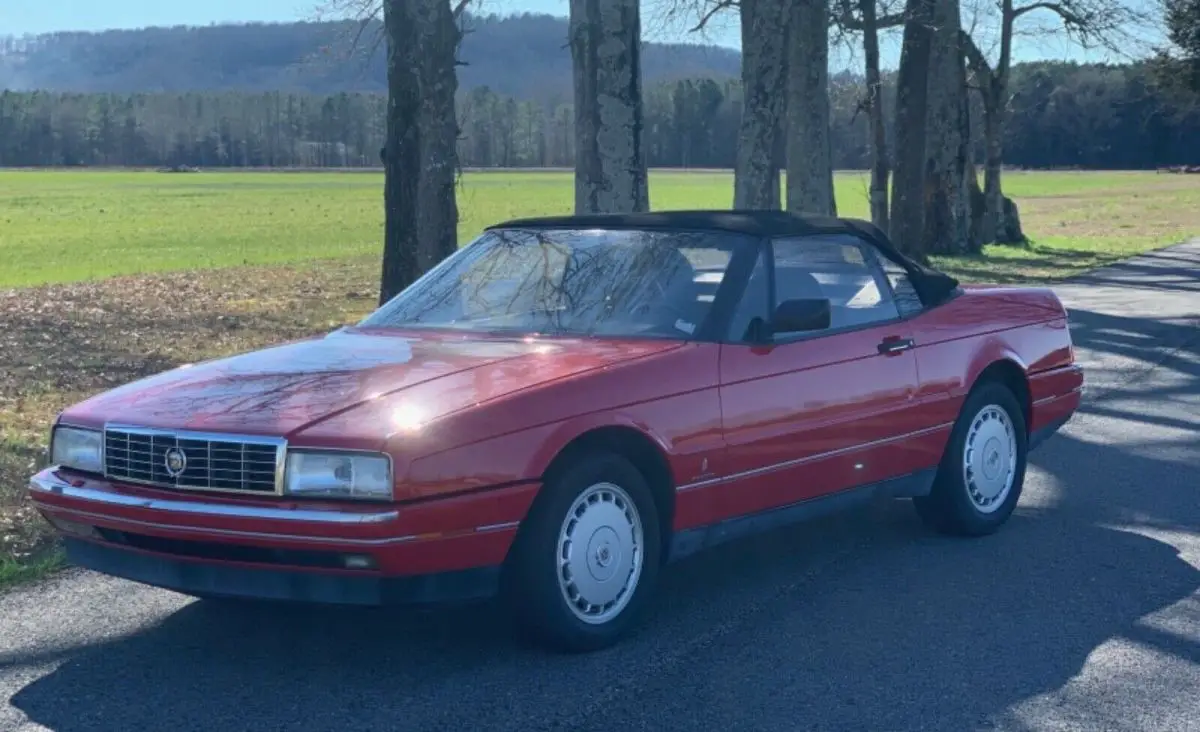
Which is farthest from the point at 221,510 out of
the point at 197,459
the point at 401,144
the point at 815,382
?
the point at 401,144

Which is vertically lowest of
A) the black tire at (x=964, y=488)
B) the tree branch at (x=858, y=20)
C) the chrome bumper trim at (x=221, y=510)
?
the black tire at (x=964, y=488)

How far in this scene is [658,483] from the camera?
5.55 m

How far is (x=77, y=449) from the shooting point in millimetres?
A: 5293

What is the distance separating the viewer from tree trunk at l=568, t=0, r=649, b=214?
43.3 feet

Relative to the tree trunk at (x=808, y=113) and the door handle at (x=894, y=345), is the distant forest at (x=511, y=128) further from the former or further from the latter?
the door handle at (x=894, y=345)

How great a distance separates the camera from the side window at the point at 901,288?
22.6 feet

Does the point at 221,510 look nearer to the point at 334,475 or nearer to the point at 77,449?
the point at 334,475

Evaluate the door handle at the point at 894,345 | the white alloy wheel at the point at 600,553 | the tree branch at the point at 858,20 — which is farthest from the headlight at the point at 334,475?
the tree branch at the point at 858,20

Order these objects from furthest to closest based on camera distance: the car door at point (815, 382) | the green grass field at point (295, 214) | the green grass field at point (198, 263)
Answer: the green grass field at point (295, 214), the green grass field at point (198, 263), the car door at point (815, 382)

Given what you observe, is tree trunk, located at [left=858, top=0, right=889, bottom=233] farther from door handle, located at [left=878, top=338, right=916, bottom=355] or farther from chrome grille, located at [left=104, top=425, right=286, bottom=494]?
chrome grille, located at [left=104, top=425, right=286, bottom=494]

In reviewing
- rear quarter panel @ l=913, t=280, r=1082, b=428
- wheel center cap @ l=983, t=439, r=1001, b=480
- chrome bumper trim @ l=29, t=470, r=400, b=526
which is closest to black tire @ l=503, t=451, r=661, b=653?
chrome bumper trim @ l=29, t=470, r=400, b=526

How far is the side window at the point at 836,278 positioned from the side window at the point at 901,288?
6 cm

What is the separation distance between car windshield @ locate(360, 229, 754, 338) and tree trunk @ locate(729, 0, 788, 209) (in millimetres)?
11266

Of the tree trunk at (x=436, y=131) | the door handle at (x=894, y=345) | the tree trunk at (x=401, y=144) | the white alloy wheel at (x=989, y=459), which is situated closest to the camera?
the door handle at (x=894, y=345)
